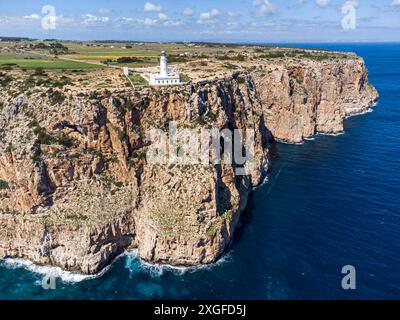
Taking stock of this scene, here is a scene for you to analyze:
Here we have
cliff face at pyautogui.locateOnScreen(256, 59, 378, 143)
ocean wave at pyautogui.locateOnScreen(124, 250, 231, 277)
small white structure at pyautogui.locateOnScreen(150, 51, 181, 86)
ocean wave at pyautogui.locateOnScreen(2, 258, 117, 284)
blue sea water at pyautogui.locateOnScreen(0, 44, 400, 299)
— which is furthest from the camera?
cliff face at pyautogui.locateOnScreen(256, 59, 378, 143)

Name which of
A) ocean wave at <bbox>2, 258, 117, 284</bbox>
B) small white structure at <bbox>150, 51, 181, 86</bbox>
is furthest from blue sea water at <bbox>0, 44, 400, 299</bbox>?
small white structure at <bbox>150, 51, 181, 86</bbox>

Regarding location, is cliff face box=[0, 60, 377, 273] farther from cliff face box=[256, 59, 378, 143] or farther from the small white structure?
cliff face box=[256, 59, 378, 143]

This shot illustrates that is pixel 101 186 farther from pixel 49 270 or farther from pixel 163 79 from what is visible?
pixel 163 79

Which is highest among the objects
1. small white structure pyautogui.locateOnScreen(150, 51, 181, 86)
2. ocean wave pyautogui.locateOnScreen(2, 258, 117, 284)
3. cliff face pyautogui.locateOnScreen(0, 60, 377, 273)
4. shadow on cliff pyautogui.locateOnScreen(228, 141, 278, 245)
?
small white structure pyautogui.locateOnScreen(150, 51, 181, 86)

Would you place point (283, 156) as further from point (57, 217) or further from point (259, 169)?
point (57, 217)

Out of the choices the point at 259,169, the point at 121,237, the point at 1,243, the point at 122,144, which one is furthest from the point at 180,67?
the point at 1,243

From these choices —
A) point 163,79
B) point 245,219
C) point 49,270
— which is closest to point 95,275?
point 49,270
